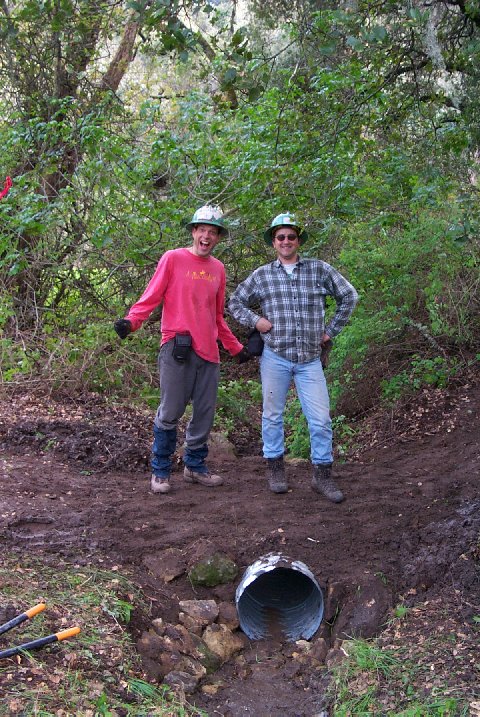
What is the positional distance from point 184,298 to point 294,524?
187cm

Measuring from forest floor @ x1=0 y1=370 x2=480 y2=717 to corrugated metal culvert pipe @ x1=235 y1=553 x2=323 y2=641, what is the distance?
0.13 meters

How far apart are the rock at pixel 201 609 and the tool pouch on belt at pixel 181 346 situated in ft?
6.10

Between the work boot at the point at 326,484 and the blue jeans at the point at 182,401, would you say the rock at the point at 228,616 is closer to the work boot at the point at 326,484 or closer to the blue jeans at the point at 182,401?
the work boot at the point at 326,484

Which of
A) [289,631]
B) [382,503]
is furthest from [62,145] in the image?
[289,631]

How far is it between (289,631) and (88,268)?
6067mm

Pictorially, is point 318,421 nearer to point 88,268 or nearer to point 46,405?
point 46,405

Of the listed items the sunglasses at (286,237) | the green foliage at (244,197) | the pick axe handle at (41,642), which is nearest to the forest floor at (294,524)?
Answer: the pick axe handle at (41,642)

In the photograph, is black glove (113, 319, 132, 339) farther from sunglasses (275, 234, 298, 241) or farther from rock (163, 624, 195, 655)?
rock (163, 624, 195, 655)

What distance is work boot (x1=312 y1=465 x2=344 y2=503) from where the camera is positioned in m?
5.65

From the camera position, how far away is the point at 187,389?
230 inches

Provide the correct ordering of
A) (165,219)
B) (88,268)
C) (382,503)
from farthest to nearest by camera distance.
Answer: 1. (88,268)
2. (165,219)
3. (382,503)

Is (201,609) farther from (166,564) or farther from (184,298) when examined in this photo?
(184,298)

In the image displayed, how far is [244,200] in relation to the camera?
8633 mm

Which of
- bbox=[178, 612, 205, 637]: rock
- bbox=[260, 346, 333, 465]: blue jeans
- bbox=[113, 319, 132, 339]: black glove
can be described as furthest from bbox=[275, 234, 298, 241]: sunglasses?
bbox=[178, 612, 205, 637]: rock
